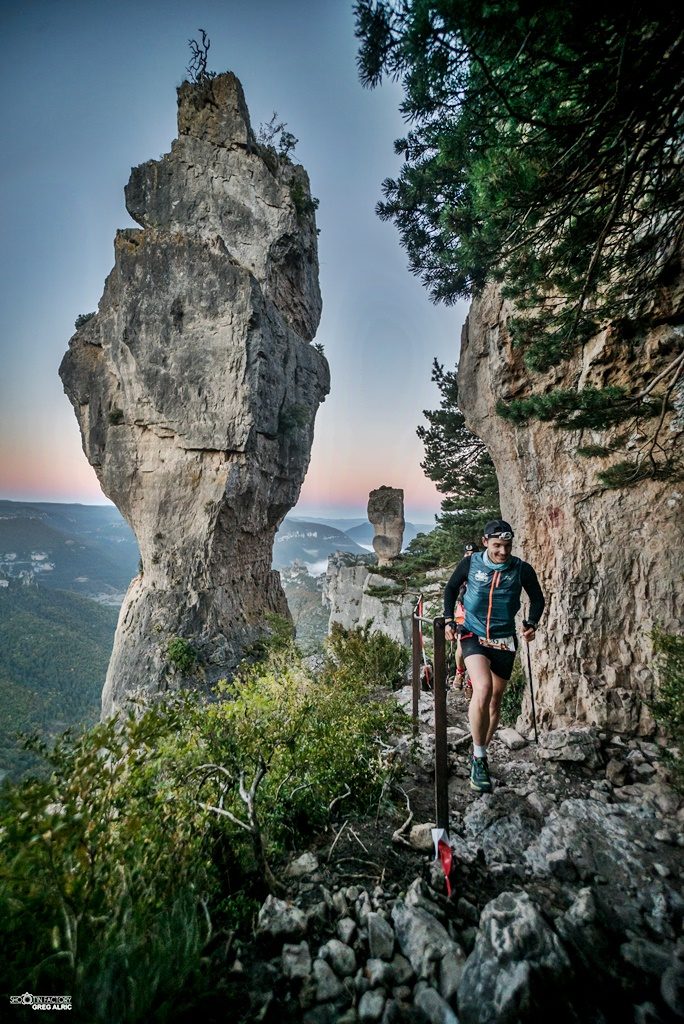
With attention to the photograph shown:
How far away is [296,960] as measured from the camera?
6.61ft

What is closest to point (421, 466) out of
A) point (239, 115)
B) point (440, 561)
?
point (440, 561)

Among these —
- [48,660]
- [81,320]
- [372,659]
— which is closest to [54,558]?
[48,660]

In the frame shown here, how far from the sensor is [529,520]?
598 cm

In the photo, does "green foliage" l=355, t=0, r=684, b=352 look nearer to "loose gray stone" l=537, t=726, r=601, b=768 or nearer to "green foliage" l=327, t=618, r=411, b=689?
"loose gray stone" l=537, t=726, r=601, b=768

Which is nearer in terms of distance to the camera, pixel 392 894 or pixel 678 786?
pixel 392 894

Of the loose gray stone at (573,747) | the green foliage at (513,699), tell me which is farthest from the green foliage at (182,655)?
the loose gray stone at (573,747)

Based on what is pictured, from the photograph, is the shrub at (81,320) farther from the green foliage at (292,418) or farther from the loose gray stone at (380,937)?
the loose gray stone at (380,937)

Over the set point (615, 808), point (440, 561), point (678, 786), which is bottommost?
point (615, 808)

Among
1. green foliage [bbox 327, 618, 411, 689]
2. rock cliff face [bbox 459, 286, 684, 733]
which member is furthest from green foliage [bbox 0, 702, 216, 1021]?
green foliage [bbox 327, 618, 411, 689]

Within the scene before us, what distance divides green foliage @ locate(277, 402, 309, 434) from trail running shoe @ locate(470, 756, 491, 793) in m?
18.8

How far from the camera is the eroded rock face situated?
26438 millimetres

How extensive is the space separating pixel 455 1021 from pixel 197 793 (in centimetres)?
188

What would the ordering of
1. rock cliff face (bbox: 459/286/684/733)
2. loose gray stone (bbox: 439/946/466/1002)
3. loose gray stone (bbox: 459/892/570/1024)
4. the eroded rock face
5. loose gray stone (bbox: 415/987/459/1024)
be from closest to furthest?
1. loose gray stone (bbox: 459/892/570/1024)
2. loose gray stone (bbox: 415/987/459/1024)
3. loose gray stone (bbox: 439/946/466/1002)
4. rock cliff face (bbox: 459/286/684/733)
5. the eroded rock face

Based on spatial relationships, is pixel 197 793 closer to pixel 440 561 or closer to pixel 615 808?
pixel 615 808
